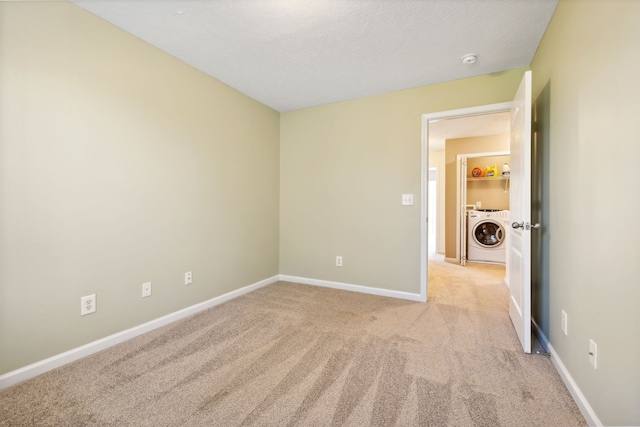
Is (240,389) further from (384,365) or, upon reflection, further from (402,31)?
(402,31)

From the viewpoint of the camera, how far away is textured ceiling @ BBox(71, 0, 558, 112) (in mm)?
1692

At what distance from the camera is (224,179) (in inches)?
109

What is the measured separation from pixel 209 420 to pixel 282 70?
2607 mm

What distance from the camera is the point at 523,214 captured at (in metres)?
1.79

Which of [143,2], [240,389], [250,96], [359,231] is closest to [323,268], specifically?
[359,231]

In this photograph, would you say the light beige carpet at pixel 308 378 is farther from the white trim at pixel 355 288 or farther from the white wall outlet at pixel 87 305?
the white trim at pixel 355 288

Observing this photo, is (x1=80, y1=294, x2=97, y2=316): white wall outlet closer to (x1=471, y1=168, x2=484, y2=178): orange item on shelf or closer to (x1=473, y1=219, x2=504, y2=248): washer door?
(x1=473, y1=219, x2=504, y2=248): washer door

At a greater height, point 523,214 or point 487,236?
point 523,214

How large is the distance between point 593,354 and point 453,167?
437 cm

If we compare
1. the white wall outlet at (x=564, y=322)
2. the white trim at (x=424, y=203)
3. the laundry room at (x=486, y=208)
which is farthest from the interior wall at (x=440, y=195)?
the white wall outlet at (x=564, y=322)

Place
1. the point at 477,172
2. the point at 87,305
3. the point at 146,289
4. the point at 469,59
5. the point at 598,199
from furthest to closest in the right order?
the point at 477,172 → the point at 469,59 → the point at 146,289 → the point at 87,305 → the point at 598,199

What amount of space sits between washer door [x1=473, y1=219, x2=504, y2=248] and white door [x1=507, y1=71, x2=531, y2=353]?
9.90ft

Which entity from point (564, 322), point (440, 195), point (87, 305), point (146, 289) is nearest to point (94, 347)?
point (87, 305)

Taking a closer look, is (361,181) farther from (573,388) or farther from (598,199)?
(573,388)
